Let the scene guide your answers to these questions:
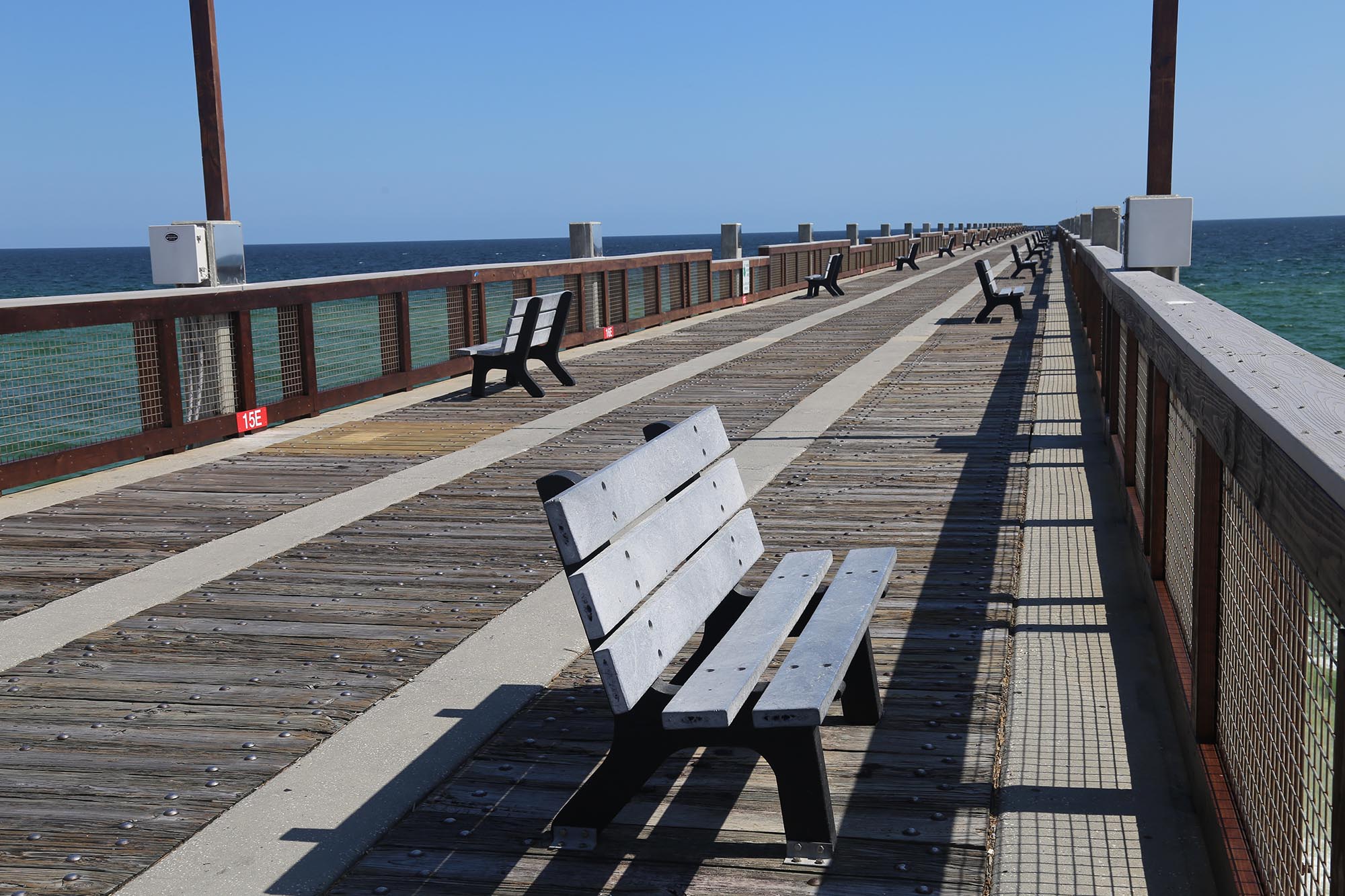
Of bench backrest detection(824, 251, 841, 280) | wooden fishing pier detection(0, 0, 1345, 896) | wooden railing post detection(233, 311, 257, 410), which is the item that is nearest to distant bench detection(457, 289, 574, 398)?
wooden fishing pier detection(0, 0, 1345, 896)

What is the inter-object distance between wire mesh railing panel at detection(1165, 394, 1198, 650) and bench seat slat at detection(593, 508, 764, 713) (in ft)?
4.44

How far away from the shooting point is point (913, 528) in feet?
23.0

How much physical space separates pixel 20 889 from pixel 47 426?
6.14 metres

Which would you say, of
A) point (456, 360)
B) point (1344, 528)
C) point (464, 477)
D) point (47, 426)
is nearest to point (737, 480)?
point (1344, 528)

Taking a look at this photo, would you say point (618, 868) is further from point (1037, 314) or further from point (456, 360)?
point (1037, 314)

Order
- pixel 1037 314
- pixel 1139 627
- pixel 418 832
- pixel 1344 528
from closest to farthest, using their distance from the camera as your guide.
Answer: pixel 1344 528, pixel 418 832, pixel 1139 627, pixel 1037 314

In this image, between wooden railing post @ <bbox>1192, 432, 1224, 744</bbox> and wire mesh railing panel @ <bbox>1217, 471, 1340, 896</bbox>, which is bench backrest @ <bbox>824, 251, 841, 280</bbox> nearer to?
wooden railing post @ <bbox>1192, 432, 1224, 744</bbox>

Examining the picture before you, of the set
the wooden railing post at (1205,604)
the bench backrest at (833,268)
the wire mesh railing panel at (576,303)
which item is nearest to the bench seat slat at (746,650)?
the wooden railing post at (1205,604)

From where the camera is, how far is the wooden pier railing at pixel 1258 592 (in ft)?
6.82

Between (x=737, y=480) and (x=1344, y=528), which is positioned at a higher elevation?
(x=1344, y=528)

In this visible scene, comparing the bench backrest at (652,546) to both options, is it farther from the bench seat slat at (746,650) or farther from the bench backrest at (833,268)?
the bench backrest at (833,268)

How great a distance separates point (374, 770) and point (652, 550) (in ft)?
3.61

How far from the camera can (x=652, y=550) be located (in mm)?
3715

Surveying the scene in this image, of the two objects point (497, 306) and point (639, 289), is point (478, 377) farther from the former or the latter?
point (639, 289)
